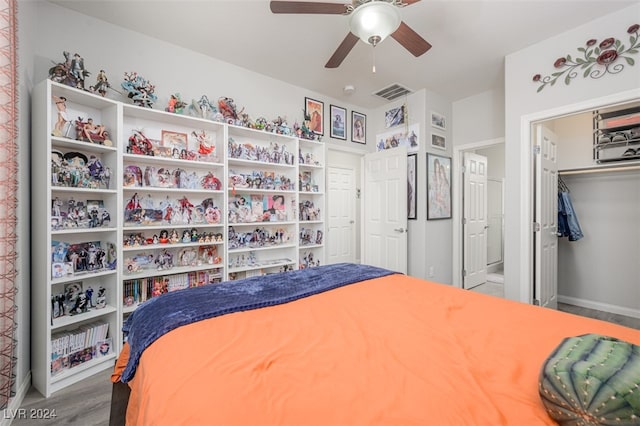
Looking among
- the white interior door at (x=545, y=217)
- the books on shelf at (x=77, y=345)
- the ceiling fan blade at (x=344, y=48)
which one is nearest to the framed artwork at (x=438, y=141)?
the white interior door at (x=545, y=217)

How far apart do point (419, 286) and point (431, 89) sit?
9.62ft

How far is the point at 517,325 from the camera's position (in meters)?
1.19

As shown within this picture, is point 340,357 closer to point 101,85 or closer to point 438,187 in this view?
point 101,85

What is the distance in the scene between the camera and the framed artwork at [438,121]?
3795 mm

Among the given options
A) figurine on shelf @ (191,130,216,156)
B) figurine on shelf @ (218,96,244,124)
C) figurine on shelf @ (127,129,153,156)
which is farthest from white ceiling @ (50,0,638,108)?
figurine on shelf @ (127,129,153,156)

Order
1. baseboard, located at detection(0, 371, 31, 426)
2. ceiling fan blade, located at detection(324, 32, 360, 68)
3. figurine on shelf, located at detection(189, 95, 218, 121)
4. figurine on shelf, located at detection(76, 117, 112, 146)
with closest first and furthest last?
baseboard, located at detection(0, 371, 31, 426), ceiling fan blade, located at detection(324, 32, 360, 68), figurine on shelf, located at detection(76, 117, 112, 146), figurine on shelf, located at detection(189, 95, 218, 121)

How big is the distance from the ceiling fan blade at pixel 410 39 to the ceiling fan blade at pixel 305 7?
405 mm

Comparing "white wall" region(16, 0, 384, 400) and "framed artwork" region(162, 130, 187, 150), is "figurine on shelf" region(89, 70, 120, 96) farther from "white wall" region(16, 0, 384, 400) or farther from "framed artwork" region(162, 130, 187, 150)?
"framed artwork" region(162, 130, 187, 150)

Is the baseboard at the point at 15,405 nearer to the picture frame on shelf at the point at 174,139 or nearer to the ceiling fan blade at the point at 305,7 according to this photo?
the picture frame on shelf at the point at 174,139

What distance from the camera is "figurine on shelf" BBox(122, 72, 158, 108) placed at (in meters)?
2.36

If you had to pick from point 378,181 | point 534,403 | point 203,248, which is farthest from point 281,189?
point 534,403

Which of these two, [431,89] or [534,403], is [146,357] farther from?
[431,89]

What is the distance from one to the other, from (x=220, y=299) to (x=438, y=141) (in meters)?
3.55

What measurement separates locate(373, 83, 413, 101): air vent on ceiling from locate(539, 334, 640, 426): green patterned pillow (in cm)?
339
